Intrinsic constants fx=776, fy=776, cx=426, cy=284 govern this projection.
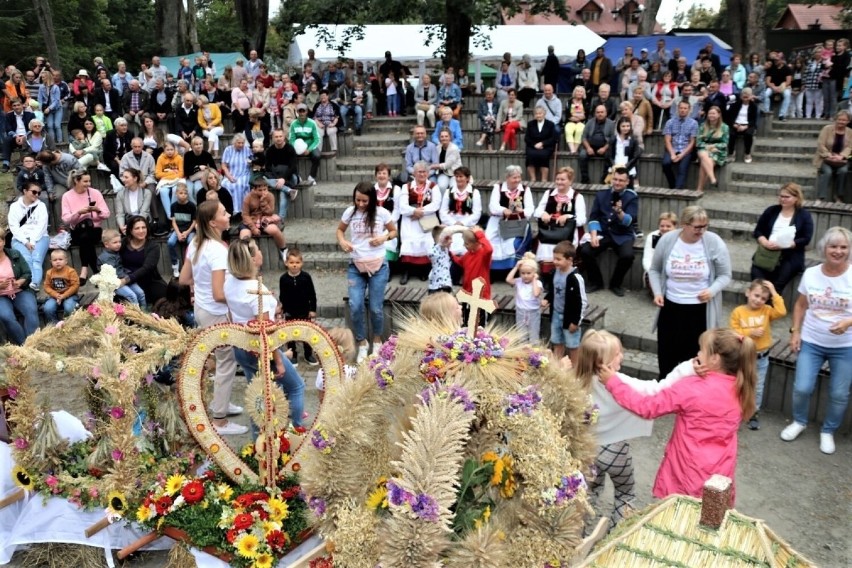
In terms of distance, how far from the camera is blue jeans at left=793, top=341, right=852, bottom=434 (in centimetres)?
608

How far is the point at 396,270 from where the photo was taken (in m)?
10.1

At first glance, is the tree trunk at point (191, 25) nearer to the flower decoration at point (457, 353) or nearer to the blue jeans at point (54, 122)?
the blue jeans at point (54, 122)

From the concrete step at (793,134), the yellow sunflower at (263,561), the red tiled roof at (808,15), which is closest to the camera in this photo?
the yellow sunflower at (263,561)

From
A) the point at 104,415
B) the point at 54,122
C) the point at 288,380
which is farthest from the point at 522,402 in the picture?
the point at 54,122

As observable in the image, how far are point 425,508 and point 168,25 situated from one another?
26.9m

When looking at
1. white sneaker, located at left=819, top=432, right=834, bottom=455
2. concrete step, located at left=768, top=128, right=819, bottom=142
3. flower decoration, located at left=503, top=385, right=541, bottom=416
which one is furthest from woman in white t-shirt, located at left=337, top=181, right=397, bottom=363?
concrete step, located at left=768, top=128, right=819, bottom=142

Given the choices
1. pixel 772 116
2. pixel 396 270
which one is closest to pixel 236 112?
pixel 396 270

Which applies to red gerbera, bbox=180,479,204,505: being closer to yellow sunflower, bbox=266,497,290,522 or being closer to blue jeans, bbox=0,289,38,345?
yellow sunflower, bbox=266,497,290,522

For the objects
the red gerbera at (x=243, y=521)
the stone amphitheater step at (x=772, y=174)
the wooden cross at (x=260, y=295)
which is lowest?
the red gerbera at (x=243, y=521)

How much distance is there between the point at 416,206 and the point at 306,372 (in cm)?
277

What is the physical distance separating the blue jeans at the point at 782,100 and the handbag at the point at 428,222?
29.8 ft

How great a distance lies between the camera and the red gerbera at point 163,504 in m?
4.67

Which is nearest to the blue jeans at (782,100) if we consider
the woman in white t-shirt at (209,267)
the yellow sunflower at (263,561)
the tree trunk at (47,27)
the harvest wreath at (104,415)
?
the woman in white t-shirt at (209,267)

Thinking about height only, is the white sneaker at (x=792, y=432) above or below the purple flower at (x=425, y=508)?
below
